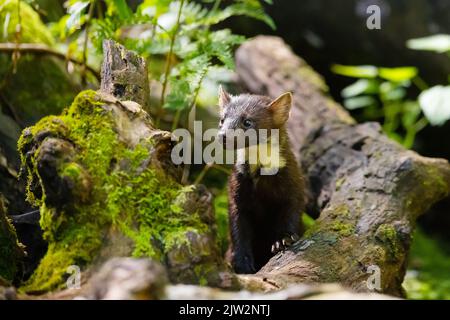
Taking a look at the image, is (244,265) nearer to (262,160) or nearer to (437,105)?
(262,160)

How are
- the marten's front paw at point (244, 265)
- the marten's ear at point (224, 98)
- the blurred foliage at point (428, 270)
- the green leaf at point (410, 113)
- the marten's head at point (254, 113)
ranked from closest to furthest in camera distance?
the marten's front paw at point (244, 265), the marten's head at point (254, 113), the marten's ear at point (224, 98), the blurred foliage at point (428, 270), the green leaf at point (410, 113)

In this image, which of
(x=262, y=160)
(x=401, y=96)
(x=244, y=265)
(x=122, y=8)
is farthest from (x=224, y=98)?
(x=401, y=96)

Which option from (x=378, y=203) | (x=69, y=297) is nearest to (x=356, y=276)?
(x=378, y=203)

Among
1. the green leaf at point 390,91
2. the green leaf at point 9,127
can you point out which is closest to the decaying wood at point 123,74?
the green leaf at point 9,127

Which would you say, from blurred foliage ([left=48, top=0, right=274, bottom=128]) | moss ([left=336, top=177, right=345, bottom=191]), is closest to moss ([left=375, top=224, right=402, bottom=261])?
moss ([left=336, top=177, right=345, bottom=191])

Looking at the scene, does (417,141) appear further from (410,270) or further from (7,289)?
(7,289)

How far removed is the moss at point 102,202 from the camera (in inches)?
110

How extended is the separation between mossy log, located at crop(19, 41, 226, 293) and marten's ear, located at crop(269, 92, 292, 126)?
5.23ft

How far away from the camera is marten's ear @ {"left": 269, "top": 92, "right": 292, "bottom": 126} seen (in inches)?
180

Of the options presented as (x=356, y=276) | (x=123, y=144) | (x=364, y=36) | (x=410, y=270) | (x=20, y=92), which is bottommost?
(x=410, y=270)

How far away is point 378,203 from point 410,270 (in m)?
3.47

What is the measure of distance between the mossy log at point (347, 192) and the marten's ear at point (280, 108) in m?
0.81

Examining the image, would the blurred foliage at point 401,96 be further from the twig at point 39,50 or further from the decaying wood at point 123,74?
the twig at point 39,50

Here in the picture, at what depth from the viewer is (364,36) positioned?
9422mm
